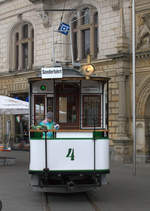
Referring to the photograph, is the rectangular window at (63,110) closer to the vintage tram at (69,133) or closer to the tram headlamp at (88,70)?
the vintage tram at (69,133)

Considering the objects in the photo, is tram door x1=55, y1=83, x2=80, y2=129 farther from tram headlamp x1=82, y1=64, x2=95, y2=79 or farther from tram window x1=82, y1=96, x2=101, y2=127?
tram headlamp x1=82, y1=64, x2=95, y2=79

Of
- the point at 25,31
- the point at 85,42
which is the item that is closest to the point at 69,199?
the point at 85,42

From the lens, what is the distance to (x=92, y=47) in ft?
71.5

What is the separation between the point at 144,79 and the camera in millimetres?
18906

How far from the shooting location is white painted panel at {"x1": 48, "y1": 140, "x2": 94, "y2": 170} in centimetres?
947

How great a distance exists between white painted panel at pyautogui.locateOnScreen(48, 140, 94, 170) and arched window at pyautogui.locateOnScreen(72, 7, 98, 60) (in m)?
12.7

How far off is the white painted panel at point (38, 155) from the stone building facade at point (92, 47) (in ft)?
28.6

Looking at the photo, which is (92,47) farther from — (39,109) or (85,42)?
(39,109)

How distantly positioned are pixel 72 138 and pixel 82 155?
1.54 feet

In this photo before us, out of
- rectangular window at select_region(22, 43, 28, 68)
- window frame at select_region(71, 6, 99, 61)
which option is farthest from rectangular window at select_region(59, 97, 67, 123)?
rectangular window at select_region(22, 43, 28, 68)

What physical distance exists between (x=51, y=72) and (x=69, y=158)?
2.16 meters

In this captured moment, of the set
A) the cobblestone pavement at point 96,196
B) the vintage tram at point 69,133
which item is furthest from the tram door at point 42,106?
the cobblestone pavement at point 96,196

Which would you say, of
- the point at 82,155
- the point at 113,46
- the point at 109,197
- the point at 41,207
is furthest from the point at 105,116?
the point at 113,46

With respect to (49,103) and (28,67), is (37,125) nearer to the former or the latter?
(49,103)
